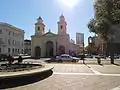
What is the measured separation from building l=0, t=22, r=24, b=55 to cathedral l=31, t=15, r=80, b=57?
991cm

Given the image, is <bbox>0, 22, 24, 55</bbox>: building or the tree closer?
the tree

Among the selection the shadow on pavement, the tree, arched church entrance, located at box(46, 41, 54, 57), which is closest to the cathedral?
arched church entrance, located at box(46, 41, 54, 57)

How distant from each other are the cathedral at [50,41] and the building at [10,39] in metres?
9.91

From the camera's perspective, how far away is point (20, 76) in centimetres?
1452

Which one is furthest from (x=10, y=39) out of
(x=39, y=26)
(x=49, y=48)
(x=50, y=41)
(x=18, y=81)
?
(x=18, y=81)

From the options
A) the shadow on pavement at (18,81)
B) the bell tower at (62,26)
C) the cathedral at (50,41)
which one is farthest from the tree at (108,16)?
the bell tower at (62,26)

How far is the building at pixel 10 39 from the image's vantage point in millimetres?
85044

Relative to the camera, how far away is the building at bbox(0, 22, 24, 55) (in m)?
85.0

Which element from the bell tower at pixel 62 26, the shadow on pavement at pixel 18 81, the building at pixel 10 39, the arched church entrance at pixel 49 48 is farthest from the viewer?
the arched church entrance at pixel 49 48

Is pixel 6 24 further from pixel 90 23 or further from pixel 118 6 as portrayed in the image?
pixel 118 6

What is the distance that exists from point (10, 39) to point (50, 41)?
54.9 feet

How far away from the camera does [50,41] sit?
86.4 m

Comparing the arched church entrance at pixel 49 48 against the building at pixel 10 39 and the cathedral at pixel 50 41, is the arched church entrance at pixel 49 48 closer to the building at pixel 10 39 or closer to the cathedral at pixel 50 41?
the cathedral at pixel 50 41

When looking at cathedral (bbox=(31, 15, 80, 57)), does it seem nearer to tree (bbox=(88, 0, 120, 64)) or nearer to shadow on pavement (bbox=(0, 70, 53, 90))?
shadow on pavement (bbox=(0, 70, 53, 90))
